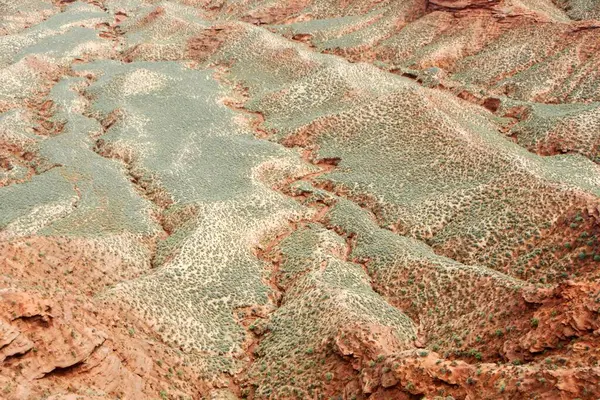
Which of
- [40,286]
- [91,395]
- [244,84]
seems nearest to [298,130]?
[244,84]

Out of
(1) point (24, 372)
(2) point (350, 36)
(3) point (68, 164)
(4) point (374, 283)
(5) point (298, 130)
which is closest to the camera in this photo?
(1) point (24, 372)

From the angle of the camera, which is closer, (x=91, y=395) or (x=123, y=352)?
(x=91, y=395)

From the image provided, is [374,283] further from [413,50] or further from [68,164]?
[413,50]

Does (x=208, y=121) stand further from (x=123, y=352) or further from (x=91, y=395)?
(x=91, y=395)

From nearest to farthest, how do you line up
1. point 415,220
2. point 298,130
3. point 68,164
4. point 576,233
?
1. point 576,233
2. point 415,220
3. point 68,164
4. point 298,130

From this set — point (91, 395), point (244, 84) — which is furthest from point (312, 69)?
point (91, 395)

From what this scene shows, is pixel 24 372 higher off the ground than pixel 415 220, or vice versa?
pixel 24 372

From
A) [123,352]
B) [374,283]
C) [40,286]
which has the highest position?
[40,286]
